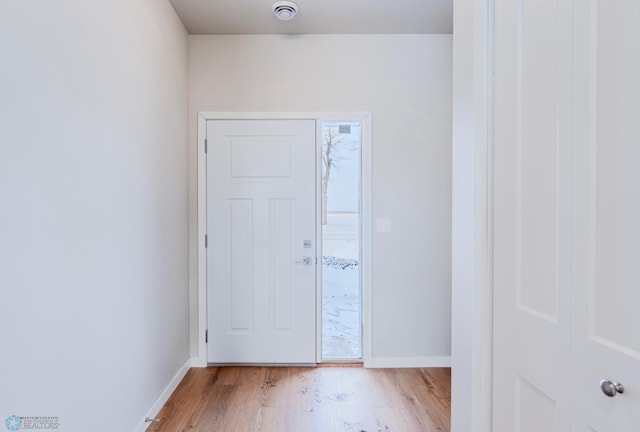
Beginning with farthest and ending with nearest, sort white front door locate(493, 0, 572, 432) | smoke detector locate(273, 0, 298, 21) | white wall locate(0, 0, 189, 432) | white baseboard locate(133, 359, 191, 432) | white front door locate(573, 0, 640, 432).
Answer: smoke detector locate(273, 0, 298, 21) → white baseboard locate(133, 359, 191, 432) → white wall locate(0, 0, 189, 432) → white front door locate(493, 0, 572, 432) → white front door locate(573, 0, 640, 432)

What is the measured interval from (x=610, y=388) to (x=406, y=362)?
2.21 meters

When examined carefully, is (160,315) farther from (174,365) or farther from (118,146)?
(118,146)

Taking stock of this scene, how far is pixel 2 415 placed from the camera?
3.55ft

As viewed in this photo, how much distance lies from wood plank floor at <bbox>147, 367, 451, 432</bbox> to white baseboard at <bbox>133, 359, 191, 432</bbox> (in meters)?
0.04

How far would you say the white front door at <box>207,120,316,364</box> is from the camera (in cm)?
282

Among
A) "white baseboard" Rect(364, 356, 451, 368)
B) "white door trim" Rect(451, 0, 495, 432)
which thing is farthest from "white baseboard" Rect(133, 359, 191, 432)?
"white door trim" Rect(451, 0, 495, 432)

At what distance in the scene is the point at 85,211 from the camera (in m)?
1.48

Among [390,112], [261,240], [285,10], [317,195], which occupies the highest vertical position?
[285,10]

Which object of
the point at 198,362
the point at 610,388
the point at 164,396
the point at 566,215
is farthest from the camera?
the point at 198,362

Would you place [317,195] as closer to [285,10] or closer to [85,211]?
[285,10]

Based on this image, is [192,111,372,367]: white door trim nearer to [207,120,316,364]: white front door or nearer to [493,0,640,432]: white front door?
[207,120,316,364]: white front door

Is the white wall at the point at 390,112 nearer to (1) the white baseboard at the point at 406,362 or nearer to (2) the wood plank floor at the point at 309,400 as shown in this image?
(1) the white baseboard at the point at 406,362

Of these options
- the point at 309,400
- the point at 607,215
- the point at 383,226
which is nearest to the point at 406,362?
the point at 309,400

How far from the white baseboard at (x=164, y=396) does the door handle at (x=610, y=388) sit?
6.96ft
